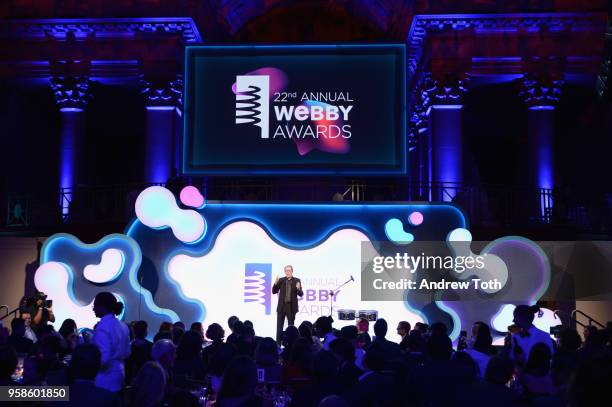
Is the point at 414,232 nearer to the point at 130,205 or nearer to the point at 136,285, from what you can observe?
the point at 136,285

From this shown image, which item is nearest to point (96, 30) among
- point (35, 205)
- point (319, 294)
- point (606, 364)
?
point (35, 205)

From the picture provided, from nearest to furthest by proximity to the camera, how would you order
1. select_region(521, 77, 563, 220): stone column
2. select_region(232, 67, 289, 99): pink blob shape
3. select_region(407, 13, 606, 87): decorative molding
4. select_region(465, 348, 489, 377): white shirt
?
select_region(465, 348, 489, 377): white shirt → select_region(232, 67, 289, 99): pink blob shape → select_region(407, 13, 606, 87): decorative molding → select_region(521, 77, 563, 220): stone column

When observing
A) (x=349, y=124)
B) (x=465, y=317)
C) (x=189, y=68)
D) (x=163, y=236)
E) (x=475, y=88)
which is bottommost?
(x=465, y=317)

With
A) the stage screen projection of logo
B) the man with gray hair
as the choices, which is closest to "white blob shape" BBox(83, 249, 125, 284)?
the stage screen projection of logo

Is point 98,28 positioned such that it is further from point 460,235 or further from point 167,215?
point 460,235

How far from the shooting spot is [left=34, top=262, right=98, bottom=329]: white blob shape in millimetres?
20078

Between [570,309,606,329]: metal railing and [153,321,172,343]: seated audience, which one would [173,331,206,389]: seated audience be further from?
[570,309,606,329]: metal railing

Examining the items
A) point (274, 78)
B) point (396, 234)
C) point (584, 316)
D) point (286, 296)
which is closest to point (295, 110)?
point (274, 78)

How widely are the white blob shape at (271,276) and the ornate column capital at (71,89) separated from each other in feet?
41.5

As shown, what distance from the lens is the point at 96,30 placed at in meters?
30.1

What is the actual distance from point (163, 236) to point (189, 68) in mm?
5387

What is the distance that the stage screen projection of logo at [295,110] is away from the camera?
73.2ft

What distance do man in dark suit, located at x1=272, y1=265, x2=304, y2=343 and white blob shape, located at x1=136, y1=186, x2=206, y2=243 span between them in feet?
9.27

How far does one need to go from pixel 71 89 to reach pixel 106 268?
1266cm
